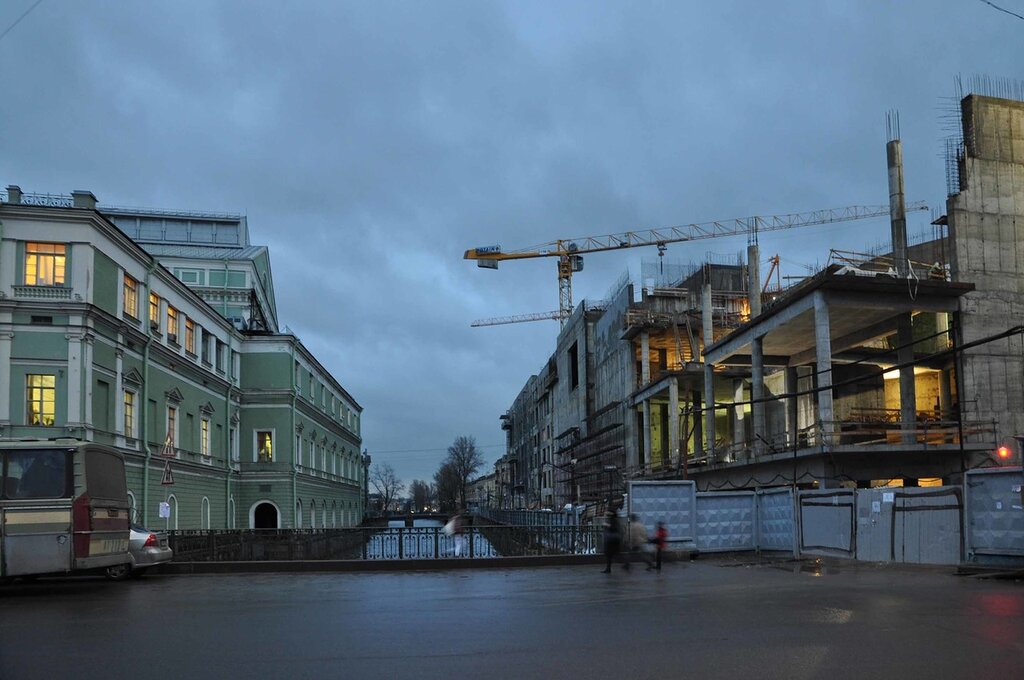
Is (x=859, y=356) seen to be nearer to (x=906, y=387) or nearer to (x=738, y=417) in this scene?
(x=738, y=417)

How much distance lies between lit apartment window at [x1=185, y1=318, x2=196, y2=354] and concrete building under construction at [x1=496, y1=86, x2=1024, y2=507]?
2435 centimetres

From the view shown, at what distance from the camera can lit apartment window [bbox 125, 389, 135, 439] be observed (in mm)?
39675

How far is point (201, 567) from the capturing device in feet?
80.1

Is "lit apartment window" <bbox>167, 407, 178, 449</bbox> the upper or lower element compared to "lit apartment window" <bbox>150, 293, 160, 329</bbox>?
lower

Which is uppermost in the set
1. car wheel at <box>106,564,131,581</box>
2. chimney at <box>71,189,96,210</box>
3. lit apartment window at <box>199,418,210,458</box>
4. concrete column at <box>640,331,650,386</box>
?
chimney at <box>71,189,96,210</box>

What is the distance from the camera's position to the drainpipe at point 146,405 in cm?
4053

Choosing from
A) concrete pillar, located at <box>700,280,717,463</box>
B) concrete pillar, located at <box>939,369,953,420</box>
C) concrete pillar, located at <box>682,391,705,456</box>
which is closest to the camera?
concrete pillar, located at <box>939,369,953,420</box>

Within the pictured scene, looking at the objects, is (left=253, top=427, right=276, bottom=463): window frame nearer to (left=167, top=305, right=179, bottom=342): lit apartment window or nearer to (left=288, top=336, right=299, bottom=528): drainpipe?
(left=288, top=336, right=299, bottom=528): drainpipe

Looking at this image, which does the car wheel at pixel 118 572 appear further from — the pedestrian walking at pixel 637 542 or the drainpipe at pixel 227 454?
the drainpipe at pixel 227 454

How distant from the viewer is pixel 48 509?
1816cm

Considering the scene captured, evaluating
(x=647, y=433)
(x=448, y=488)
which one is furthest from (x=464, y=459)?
(x=647, y=433)

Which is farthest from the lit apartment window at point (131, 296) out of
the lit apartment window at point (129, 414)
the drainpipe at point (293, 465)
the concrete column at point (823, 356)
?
the concrete column at point (823, 356)

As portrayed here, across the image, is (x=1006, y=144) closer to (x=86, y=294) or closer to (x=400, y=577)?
(x=400, y=577)

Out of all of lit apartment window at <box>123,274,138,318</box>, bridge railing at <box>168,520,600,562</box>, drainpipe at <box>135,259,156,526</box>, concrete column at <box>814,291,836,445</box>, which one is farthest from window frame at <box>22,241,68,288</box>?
concrete column at <box>814,291,836,445</box>
